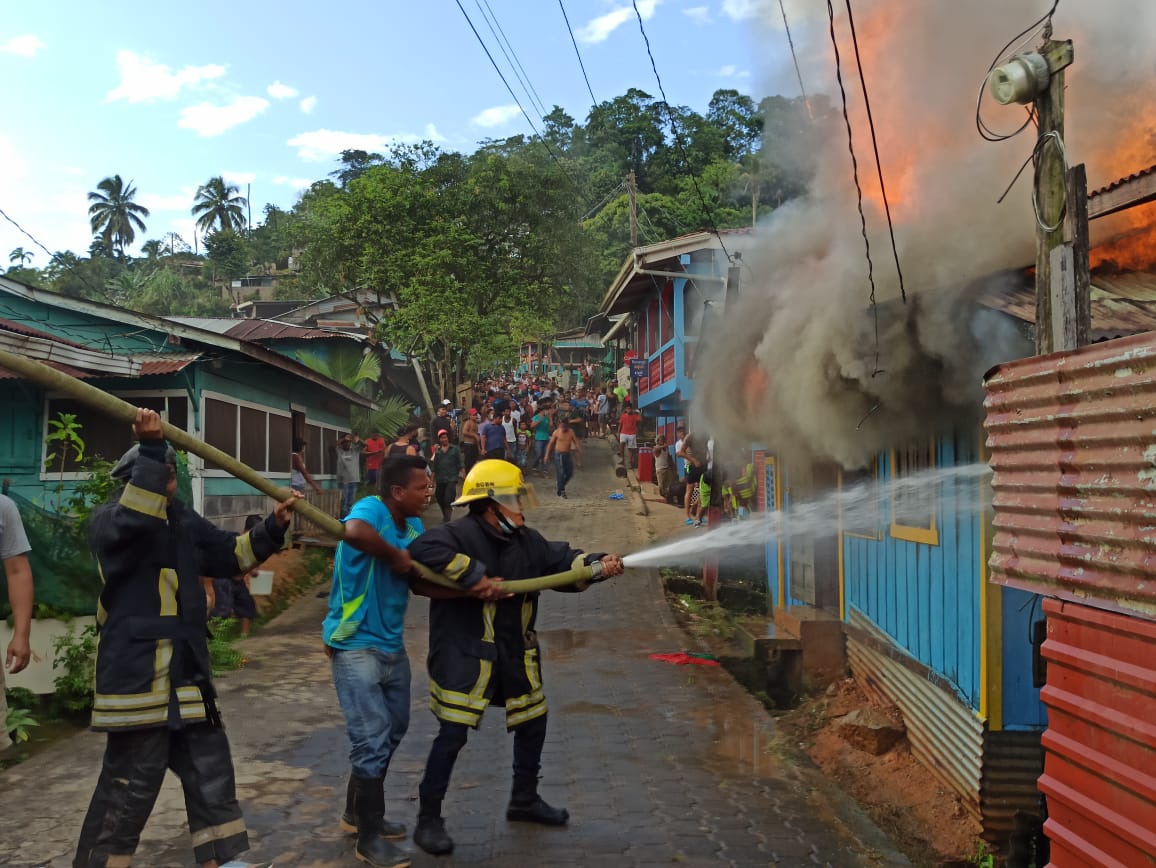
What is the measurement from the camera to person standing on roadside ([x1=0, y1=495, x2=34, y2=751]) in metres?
4.41

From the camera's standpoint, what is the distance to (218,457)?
4.16 meters

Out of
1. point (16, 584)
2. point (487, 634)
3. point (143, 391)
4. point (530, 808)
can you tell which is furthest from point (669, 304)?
point (16, 584)

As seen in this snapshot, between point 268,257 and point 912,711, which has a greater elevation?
point 268,257

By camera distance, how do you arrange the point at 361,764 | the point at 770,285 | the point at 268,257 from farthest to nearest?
the point at 268,257
the point at 770,285
the point at 361,764

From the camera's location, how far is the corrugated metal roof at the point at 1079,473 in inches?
126

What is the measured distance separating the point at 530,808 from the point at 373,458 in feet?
49.7

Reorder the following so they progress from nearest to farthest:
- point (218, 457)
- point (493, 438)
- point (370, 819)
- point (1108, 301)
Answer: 1. point (218, 457)
2. point (370, 819)
3. point (1108, 301)
4. point (493, 438)

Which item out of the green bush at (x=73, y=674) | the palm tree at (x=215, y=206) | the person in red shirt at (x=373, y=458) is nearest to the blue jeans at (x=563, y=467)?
the person in red shirt at (x=373, y=458)

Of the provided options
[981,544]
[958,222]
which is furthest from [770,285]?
[981,544]

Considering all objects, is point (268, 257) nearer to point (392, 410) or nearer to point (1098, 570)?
point (392, 410)

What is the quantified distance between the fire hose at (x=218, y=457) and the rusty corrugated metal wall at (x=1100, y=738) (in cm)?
225

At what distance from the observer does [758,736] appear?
7.88m

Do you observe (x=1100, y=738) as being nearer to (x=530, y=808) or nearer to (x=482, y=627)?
(x=482, y=627)

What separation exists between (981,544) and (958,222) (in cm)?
245
